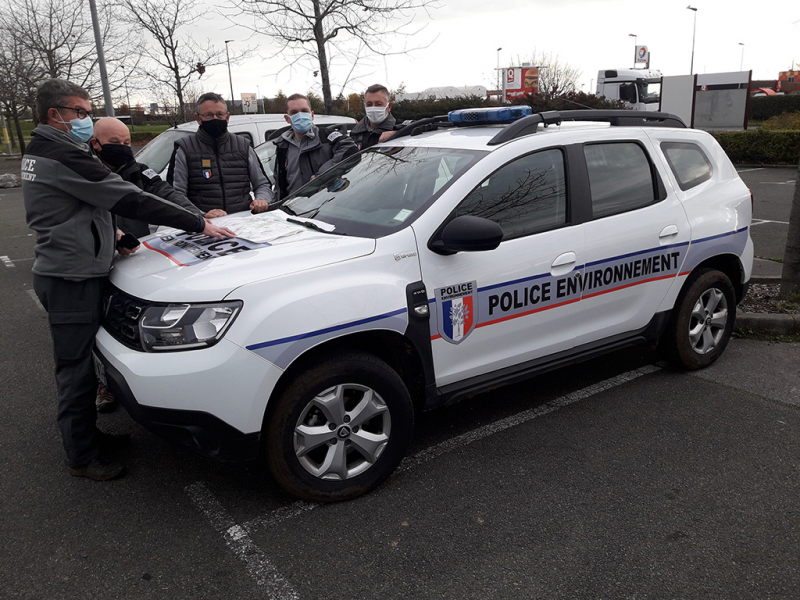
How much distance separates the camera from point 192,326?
9.11ft

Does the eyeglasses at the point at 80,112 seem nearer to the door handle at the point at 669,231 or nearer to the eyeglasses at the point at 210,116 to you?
the eyeglasses at the point at 210,116

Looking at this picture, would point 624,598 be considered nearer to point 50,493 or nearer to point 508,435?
point 508,435

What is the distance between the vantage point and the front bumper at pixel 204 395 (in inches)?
107

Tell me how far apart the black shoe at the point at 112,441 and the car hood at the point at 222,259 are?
946 millimetres

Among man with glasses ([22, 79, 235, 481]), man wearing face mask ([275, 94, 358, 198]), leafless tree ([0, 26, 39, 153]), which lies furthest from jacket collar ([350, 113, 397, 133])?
leafless tree ([0, 26, 39, 153])

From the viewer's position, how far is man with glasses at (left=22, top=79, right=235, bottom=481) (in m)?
3.13

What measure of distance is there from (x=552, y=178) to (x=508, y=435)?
1.50m

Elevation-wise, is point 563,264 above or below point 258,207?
below

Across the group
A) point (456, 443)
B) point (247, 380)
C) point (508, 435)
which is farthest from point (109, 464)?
point (508, 435)

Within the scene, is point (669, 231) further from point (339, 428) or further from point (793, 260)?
point (339, 428)

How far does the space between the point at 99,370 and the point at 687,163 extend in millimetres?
3814

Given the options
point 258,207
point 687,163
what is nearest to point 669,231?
point 687,163

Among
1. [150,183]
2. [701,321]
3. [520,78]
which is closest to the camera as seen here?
[150,183]

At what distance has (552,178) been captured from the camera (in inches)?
148
